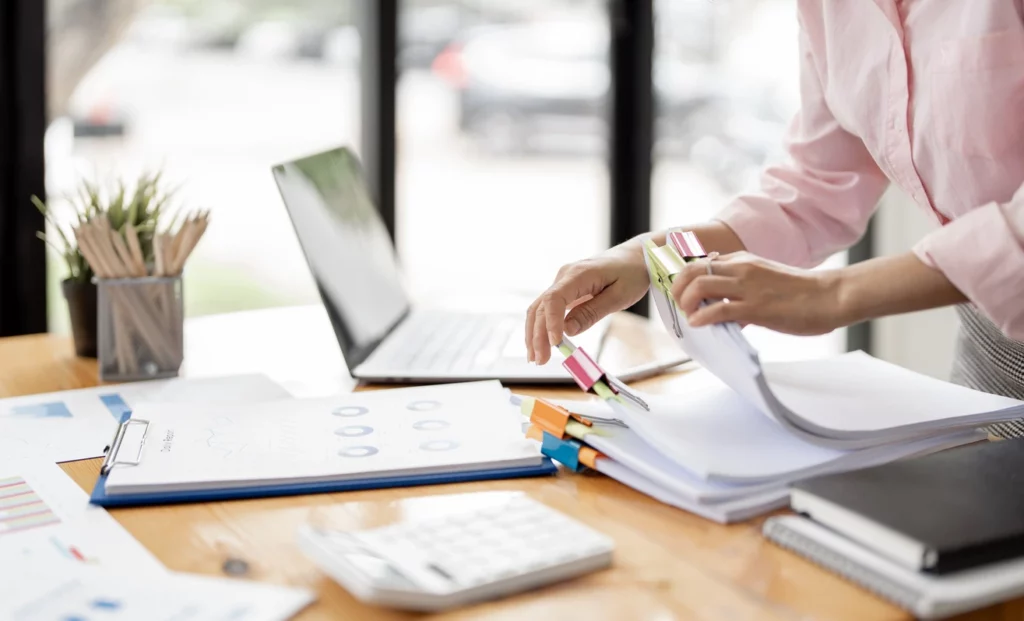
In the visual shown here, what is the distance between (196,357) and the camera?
138cm

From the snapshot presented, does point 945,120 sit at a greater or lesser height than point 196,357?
greater

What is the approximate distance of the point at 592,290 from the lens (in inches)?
41.4

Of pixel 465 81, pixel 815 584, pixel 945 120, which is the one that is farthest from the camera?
pixel 465 81

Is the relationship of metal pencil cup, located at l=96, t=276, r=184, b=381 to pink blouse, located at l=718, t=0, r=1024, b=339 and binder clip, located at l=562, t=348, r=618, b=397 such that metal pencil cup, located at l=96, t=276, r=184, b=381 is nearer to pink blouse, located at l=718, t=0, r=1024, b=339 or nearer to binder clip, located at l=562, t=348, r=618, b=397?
binder clip, located at l=562, t=348, r=618, b=397

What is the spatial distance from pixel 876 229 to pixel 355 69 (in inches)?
53.0

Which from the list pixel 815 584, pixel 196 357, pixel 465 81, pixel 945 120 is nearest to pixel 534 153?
pixel 465 81

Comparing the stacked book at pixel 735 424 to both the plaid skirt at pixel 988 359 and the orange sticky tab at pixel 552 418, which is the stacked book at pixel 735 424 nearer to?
the orange sticky tab at pixel 552 418

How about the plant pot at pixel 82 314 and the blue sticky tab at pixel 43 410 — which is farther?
the plant pot at pixel 82 314

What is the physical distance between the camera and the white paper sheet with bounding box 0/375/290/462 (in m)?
0.98

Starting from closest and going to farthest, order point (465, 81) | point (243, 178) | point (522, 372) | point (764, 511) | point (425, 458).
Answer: point (764, 511) → point (425, 458) → point (522, 372) → point (243, 178) → point (465, 81)

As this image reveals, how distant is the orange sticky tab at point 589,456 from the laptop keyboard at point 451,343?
0.37m

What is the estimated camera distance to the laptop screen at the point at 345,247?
1.23 m

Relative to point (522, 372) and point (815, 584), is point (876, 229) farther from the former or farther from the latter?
point (815, 584)

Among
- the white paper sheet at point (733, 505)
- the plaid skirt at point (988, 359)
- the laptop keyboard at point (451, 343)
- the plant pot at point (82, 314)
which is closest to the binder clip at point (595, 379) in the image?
the white paper sheet at point (733, 505)
